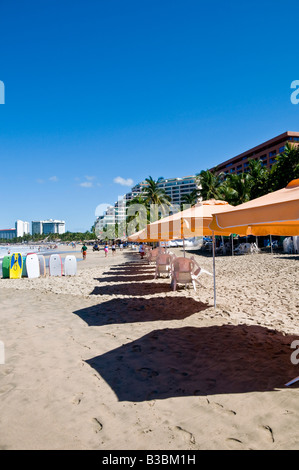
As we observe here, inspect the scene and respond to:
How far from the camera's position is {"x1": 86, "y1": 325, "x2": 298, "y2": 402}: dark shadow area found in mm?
3035

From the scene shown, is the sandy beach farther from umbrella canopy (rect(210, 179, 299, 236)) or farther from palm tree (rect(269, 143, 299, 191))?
palm tree (rect(269, 143, 299, 191))

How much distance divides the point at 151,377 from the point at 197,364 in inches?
24.5

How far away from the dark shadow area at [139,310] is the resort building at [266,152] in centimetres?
7196

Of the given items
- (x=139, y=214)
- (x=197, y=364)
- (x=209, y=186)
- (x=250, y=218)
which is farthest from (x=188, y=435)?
(x=139, y=214)

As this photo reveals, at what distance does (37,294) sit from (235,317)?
592 cm

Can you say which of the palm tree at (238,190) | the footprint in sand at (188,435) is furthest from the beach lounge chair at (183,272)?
the palm tree at (238,190)

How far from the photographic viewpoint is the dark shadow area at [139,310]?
572cm

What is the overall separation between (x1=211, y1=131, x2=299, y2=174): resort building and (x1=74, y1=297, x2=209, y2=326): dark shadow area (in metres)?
72.0

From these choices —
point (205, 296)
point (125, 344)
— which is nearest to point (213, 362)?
point (125, 344)

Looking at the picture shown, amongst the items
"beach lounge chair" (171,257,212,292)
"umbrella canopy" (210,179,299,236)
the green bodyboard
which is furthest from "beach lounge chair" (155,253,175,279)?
the green bodyboard
